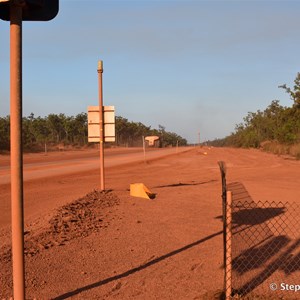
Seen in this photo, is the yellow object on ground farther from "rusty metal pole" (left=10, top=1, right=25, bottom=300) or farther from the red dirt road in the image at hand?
"rusty metal pole" (left=10, top=1, right=25, bottom=300)

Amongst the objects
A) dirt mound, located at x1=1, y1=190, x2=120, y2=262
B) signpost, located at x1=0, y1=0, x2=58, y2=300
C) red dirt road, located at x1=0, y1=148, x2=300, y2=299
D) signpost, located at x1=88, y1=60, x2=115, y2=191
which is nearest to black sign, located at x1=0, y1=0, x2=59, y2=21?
signpost, located at x1=0, y1=0, x2=58, y2=300

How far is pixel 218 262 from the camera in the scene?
5.43 m

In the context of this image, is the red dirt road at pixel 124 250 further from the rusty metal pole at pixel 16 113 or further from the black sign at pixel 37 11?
the black sign at pixel 37 11

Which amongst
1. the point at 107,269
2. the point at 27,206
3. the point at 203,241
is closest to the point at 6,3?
the point at 107,269

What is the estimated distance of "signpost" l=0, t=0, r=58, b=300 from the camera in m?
2.82

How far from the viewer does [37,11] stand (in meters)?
2.99

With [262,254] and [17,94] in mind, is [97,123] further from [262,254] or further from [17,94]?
[17,94]

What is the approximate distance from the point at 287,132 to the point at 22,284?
4715 centimetres

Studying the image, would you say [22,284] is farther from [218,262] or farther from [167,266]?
[218,262]

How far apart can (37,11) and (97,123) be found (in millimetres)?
9378

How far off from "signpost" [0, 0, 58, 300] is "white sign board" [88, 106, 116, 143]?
930 cm

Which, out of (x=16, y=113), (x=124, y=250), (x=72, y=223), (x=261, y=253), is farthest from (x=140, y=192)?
(x=16, y=113)

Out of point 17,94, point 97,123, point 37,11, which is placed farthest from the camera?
point 97,123

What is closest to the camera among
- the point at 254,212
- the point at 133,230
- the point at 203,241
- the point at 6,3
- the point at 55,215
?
the point at 6,3
